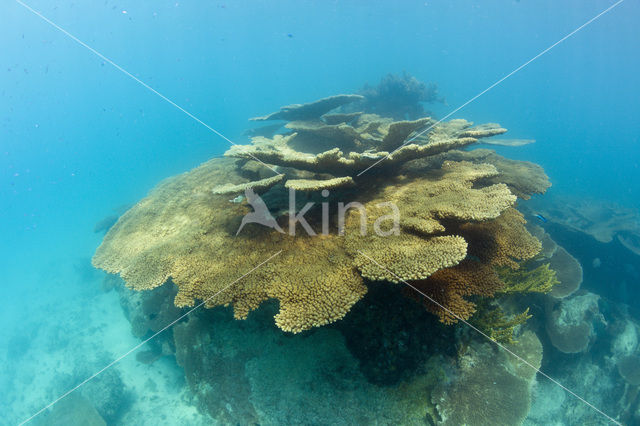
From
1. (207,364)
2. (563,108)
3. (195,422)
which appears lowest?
(195,422)

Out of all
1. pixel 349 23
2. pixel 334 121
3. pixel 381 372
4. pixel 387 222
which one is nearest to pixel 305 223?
pixel 387 222

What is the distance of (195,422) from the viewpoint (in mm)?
7484

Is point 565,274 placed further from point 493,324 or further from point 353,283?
point 353,283

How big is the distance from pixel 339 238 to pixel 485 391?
3.18 m

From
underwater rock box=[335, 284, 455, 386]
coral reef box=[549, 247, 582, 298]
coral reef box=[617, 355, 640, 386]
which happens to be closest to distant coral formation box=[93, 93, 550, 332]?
underwater rock box=[335, 284, 455, 386]

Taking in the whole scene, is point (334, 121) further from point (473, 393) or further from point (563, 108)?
point (563, 108)

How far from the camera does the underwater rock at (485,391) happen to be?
376 cm

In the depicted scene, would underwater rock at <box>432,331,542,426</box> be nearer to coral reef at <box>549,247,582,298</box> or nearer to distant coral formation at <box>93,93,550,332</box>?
distant coral formation at <box>93,93,550,332</box>

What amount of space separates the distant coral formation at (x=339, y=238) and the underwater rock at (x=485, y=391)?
1068 millimetres

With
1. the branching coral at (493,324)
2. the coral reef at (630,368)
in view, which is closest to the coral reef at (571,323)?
the coral reef at (630,368)

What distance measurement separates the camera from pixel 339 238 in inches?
138

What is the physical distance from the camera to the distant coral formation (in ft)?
9.39

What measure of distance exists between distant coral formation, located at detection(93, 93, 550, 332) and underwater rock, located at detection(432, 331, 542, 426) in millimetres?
1068

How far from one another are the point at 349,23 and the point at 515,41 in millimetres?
66657
